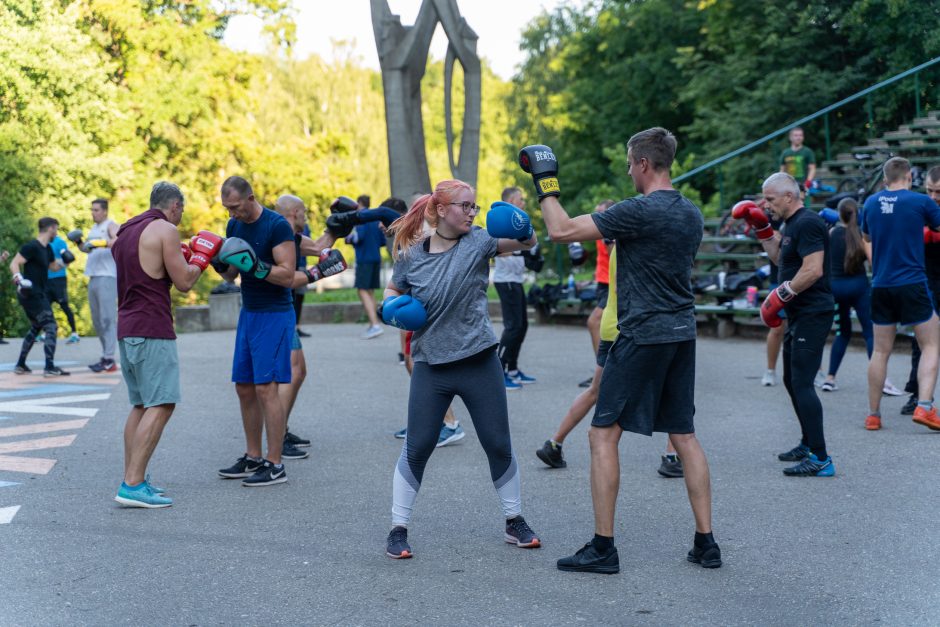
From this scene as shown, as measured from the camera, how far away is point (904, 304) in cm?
832

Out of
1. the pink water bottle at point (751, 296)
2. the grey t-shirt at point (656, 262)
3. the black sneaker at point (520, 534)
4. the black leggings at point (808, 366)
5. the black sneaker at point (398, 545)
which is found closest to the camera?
the grey t-shirt at point (656, 262)

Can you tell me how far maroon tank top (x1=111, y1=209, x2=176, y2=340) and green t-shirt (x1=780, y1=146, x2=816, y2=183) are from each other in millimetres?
11981

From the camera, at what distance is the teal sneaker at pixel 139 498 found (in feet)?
21.1

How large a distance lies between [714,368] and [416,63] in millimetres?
9552

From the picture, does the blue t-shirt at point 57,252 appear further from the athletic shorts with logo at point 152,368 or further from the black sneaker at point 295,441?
the athletic shorts with logo at point 152,368

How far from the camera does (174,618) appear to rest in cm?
452

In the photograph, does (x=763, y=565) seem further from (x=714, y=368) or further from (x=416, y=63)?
(x=416, y=63)

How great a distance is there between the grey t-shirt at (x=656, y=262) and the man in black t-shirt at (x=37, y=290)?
9.48 meters

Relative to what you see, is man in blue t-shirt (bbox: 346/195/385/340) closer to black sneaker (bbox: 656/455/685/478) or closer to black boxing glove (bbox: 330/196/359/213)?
black boxing glove (bbox: 330/196/359/213)

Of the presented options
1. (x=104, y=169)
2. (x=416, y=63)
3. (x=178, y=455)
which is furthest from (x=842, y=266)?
(x=104, y=169)

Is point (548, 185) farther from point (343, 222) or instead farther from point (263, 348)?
point (343, 222)

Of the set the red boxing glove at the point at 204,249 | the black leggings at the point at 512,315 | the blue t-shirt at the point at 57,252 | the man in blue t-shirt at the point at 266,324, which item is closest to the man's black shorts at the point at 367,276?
the blue t-shirt at the point at 57,252

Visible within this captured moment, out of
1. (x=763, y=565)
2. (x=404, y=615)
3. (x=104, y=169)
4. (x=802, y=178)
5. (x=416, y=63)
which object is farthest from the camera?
(x=104, y=169)

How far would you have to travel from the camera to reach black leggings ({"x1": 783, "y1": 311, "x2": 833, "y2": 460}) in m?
6.84
